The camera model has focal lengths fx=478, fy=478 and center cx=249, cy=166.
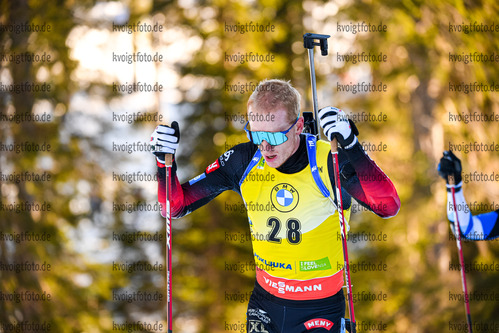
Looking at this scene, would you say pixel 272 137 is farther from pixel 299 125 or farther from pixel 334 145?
pixel 334 145

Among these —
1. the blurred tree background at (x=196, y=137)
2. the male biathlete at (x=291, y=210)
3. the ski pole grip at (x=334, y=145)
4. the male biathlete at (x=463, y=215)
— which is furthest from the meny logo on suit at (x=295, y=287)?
the blurred tree background at (x=196, y=137)

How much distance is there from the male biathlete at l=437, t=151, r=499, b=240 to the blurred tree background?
5017 millimetres

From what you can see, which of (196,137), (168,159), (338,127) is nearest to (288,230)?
(338,127)

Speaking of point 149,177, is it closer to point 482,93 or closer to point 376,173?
point 482,93

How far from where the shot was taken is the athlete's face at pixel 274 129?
3213 millimetres

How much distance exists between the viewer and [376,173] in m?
3.04

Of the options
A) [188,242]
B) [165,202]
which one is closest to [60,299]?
[188,242]

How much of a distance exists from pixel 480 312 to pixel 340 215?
616cm

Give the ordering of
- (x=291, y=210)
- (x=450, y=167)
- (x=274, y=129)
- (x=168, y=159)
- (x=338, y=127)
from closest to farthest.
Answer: (x=338, y=127) < (x=274, y=129) < (x=291, y=210) < (x=168, y=159) < (x=450, y=167)

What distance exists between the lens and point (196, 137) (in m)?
9.76

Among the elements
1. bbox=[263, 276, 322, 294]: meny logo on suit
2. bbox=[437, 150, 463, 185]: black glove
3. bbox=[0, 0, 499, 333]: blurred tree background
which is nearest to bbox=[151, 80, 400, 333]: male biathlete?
bbox=[263, 276, 322, 294]: meny logo on suit

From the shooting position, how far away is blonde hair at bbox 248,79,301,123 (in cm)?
323

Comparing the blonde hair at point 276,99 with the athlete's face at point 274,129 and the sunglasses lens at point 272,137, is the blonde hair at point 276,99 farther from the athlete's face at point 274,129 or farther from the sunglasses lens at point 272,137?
the sunglasses lens at point 272,137

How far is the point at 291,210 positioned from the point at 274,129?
0.58 metres
